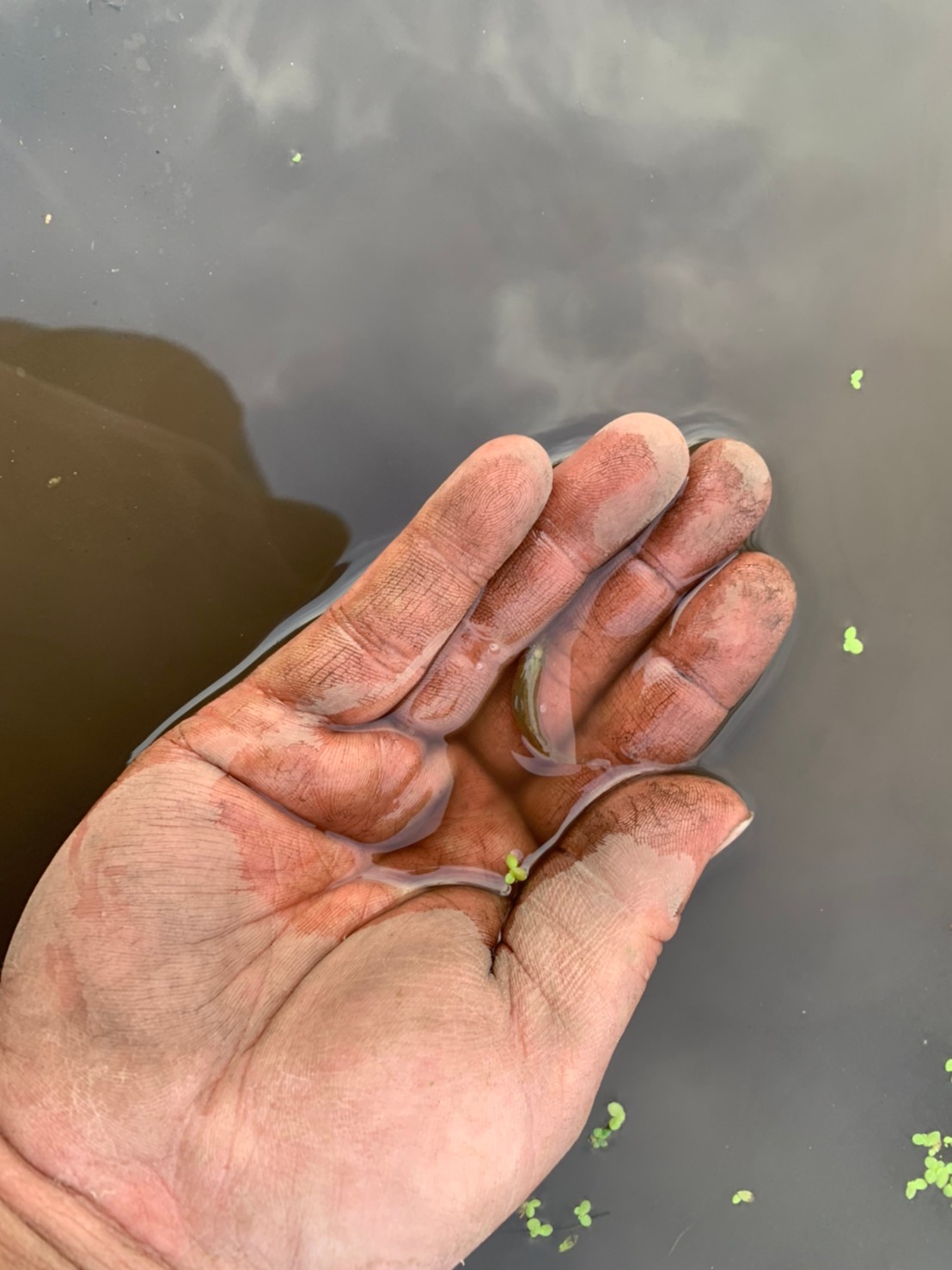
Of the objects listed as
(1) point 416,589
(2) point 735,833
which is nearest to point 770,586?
(2) point 735,833

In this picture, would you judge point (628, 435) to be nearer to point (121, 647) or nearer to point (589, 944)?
point (589, 944)

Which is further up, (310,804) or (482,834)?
(310,804)

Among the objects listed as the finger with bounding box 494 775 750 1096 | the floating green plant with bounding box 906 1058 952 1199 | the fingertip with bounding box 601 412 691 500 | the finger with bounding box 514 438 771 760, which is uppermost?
the fingertip with bounding box 601 412 691 500


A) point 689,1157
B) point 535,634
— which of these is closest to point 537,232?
point 535,634

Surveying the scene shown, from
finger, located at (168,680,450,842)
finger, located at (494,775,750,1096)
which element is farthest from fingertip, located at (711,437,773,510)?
finger, located at (168,680,450,842)

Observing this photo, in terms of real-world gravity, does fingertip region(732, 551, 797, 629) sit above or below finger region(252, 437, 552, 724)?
below

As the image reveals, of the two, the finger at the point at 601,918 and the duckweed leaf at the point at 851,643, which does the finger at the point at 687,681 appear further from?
the duckweed leaf at the point at 851,643

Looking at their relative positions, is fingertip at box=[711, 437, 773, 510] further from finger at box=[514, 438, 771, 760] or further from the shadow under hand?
the shadow under hand

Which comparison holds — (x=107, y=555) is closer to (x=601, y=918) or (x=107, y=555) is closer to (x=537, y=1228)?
(x=601, y=918)
